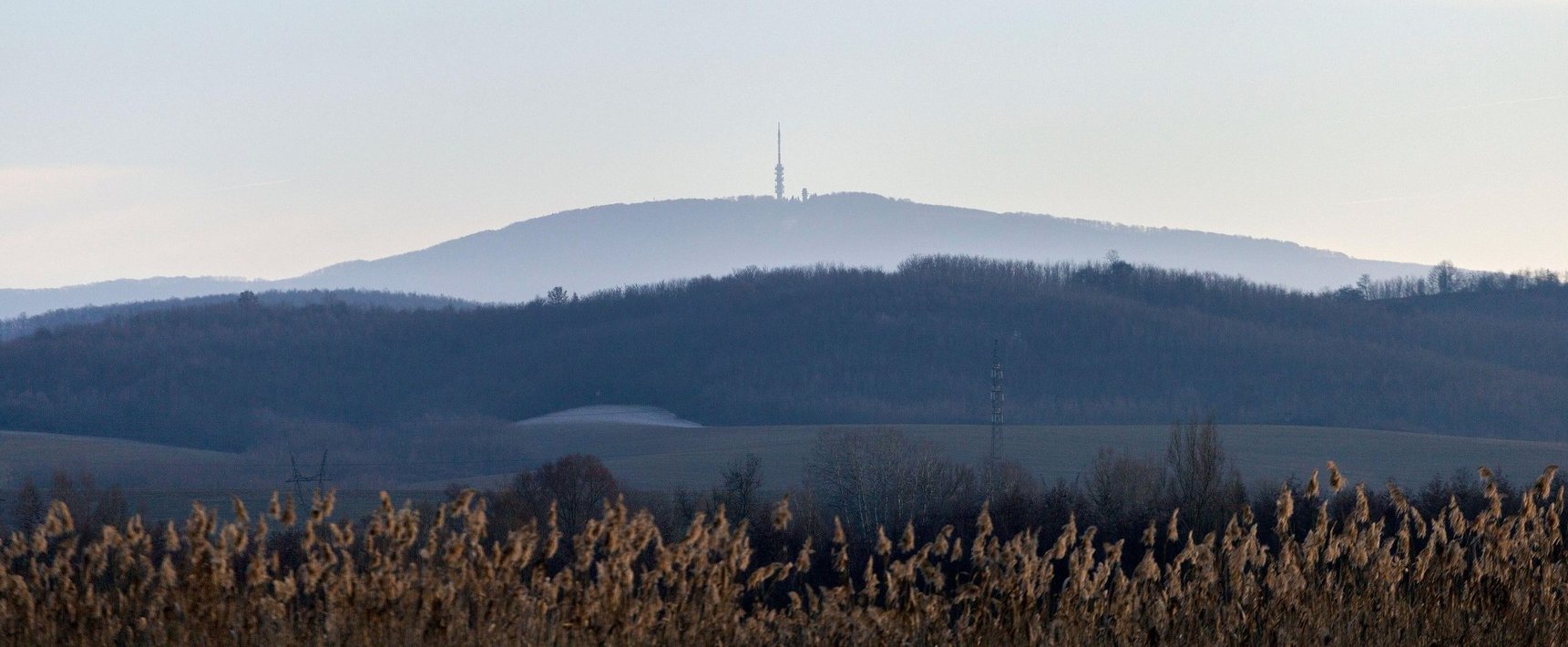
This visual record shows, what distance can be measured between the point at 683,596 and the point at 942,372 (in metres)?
170

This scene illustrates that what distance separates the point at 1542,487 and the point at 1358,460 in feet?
313

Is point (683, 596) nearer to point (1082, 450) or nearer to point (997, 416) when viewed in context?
point (997, 416)

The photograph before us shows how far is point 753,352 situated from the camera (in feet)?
605

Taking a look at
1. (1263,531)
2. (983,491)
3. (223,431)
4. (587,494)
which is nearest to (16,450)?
(223,431)

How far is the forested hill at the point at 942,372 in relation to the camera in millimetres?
160250

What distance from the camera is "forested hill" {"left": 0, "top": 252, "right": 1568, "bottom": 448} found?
160250 mm

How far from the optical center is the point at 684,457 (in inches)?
4272

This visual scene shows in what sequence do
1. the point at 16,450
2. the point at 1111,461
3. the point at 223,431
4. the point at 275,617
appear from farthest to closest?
1. the point at 223,431
2. the point at 16,450
3. the point at 1111,461
4. the point at 275,617

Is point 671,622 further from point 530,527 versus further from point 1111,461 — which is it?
point 1111,461

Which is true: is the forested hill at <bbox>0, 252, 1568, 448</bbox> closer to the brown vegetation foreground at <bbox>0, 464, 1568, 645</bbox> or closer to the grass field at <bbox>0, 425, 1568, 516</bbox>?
the grass field at <bbox>0, 425, 1568, 516</bbox>

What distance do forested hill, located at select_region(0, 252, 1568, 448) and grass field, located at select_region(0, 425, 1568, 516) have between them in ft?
102

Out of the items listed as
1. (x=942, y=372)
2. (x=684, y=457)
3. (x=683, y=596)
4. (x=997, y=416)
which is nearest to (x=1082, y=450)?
(x=997, y=416)

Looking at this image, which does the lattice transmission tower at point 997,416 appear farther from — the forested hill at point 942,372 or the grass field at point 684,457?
the forested hill at point 942,372

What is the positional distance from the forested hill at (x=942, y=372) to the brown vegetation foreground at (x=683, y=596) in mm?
145813
